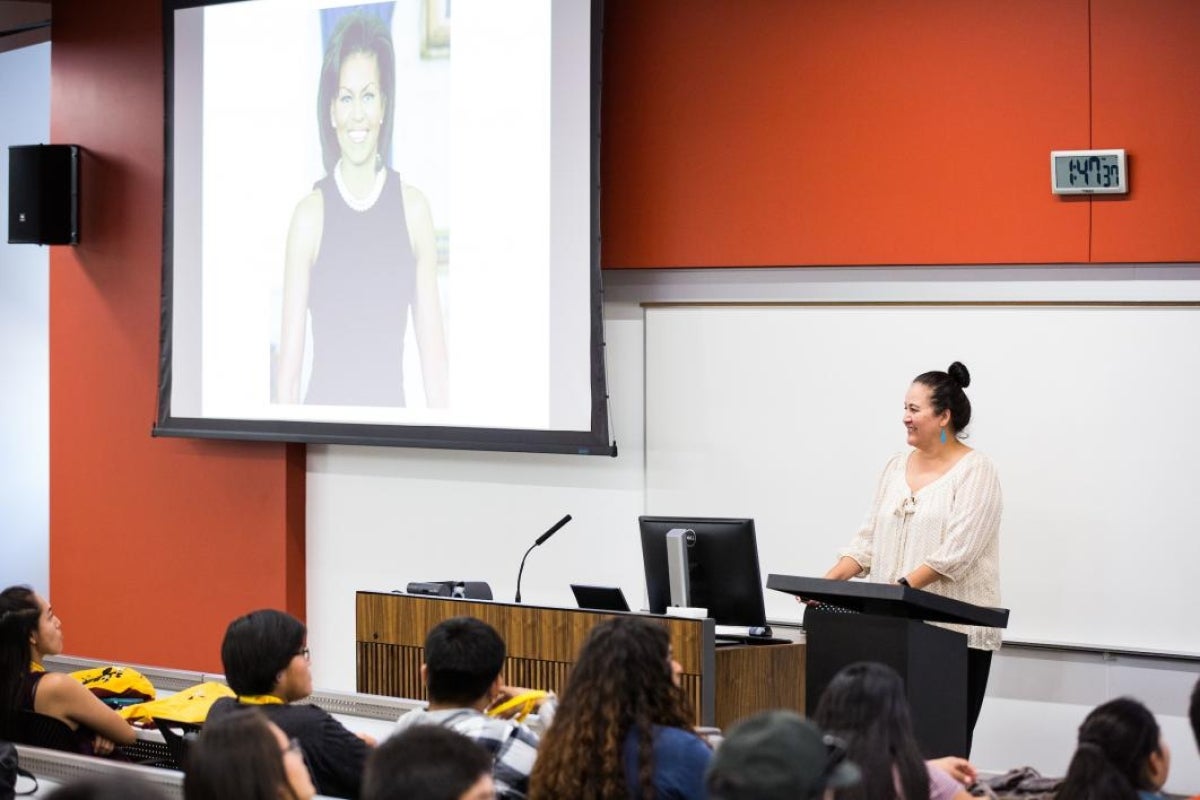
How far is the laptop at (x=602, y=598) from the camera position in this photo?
14.2 feet

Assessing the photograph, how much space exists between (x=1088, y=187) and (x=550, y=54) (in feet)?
6.68

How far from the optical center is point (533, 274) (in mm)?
5793

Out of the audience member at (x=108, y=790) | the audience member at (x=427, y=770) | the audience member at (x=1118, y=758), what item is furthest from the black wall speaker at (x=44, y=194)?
the audience member at (x=108, y=790)

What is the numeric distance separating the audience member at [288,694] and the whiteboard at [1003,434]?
2.58 metres

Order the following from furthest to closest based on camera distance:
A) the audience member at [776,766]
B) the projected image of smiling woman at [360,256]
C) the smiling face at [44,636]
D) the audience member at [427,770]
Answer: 1. the projected image of smiling woman at [360,256]
2. the smiling face at [44,636]
3. the audience member at [427,770]
4. the audience member at [776,766]

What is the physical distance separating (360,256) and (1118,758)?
14.4 feet

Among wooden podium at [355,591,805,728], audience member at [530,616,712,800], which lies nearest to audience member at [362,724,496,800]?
audience member at [530,616,712,800]

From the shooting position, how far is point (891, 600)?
12.0 ft

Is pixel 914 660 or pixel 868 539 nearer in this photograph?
pixel 914 660

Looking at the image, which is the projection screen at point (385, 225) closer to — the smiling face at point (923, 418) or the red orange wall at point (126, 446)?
the red orange wall at point (126, 446)

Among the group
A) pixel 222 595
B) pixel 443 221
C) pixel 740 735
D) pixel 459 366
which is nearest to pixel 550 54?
pixel 443 221

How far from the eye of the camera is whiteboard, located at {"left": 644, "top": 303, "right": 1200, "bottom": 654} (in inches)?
191

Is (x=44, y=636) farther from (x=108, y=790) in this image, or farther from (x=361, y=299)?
(x=361, y=299)

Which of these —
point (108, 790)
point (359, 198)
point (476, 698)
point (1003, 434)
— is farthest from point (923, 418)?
point (108, 790)
